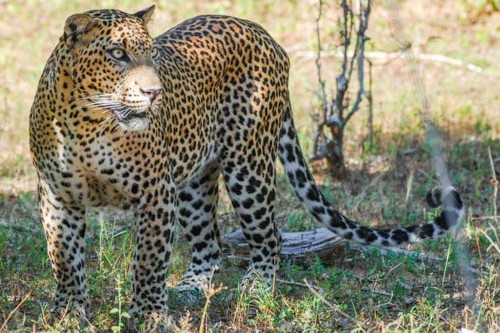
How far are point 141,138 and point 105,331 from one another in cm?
125

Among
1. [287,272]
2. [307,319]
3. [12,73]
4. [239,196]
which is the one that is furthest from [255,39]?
[12,73]

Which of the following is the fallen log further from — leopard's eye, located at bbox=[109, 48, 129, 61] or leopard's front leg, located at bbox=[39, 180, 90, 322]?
leopard's eye, located at bbox=[109, 48, 129, 61]

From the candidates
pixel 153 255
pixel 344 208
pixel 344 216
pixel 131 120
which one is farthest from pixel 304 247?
pixel 131 120

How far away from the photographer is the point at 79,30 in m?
5.70

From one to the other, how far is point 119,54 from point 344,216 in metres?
2.49

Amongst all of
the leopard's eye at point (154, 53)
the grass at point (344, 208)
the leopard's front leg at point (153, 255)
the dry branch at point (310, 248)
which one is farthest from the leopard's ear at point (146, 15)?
the dry branch at point (310, 248)

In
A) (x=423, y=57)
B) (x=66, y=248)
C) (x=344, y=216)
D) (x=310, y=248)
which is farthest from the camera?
(x=423, y=57)

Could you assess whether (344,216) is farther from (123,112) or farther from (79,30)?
(79,30)

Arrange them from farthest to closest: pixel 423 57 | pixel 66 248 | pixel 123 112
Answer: pixel 423 57
pixel 66 248
pixel 123 112

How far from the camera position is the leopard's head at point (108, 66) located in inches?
222

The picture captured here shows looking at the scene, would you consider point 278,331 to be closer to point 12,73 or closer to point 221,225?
point 221,225

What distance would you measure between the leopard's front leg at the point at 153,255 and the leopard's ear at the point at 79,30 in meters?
1.04

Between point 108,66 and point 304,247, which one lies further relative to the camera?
point 304,247

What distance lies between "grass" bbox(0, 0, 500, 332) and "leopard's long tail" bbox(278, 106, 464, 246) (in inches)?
10.5
